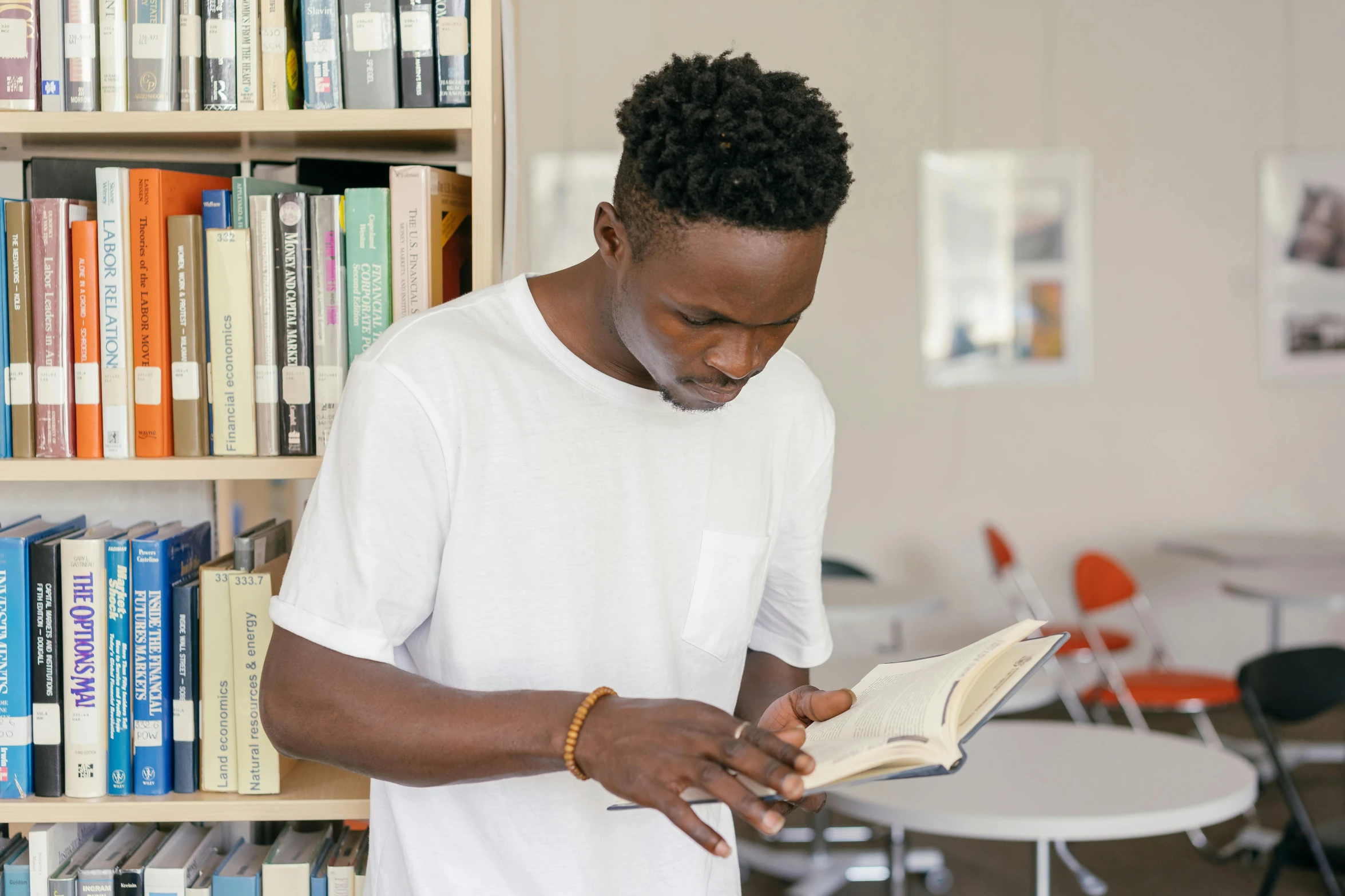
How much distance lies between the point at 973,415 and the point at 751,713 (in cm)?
407

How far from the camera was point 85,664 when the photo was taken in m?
1.41

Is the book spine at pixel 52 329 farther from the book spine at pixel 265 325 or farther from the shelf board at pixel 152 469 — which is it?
the book spine at pixel 265 325

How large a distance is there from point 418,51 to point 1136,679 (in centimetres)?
339

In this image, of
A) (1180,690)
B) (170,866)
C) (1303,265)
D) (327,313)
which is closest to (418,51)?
(327,313)

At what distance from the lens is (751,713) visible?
139 cm

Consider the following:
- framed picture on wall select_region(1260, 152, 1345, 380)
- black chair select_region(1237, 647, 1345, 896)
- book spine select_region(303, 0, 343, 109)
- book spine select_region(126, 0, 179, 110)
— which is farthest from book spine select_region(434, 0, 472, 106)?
framed picture on wall select_region(1260, 152, 1345, 380)

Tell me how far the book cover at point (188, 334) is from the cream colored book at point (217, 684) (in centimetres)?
16

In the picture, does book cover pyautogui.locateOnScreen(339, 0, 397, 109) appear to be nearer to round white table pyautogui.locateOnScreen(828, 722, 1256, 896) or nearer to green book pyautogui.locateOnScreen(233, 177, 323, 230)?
green book pyautogui.locateOnScreen(233, 177, 323, 230)

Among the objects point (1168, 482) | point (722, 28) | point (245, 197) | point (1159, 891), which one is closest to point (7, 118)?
point (245, 197)

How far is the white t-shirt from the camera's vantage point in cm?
108

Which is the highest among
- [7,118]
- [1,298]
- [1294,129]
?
[1294,129]

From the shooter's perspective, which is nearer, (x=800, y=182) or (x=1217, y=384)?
(x=800, y=182)

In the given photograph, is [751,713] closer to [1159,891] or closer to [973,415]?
[1159,891]

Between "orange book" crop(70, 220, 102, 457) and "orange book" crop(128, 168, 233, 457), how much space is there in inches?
1.8
